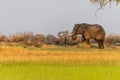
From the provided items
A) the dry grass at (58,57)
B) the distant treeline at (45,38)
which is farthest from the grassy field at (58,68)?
the distant treeline at (45,38)

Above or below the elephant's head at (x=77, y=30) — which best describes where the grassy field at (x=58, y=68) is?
below

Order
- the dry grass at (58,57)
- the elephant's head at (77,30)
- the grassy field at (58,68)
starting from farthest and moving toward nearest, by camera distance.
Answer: the elephant's head at (77,30)
the dry grass at (58,57)
the grassy field at (58,68)

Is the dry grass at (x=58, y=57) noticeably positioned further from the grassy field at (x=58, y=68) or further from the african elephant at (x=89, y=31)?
the african elephant at (x=89, y=31)

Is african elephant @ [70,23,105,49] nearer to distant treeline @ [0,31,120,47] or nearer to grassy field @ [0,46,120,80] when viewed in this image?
distant treeline @ [0,31,120,47]

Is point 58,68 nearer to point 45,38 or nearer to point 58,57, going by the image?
point 58,57

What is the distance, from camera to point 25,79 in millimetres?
9453

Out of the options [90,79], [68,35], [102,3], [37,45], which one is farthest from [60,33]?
[90,79]

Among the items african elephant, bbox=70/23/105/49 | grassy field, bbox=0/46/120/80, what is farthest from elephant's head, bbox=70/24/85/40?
grassy field, bbox=0/46/120/80

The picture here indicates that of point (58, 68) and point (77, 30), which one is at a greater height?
point (77, 30)

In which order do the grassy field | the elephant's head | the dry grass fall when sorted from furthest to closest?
the elephant's head
the dry grass
the grassy field

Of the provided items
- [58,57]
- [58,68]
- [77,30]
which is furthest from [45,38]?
[58,68]

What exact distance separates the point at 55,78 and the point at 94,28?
116 ft

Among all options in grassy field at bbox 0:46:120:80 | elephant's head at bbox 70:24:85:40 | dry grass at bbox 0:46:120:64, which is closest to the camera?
grassy field at bbox 0:46:120:80

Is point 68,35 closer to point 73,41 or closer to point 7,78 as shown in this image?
point 73,41
